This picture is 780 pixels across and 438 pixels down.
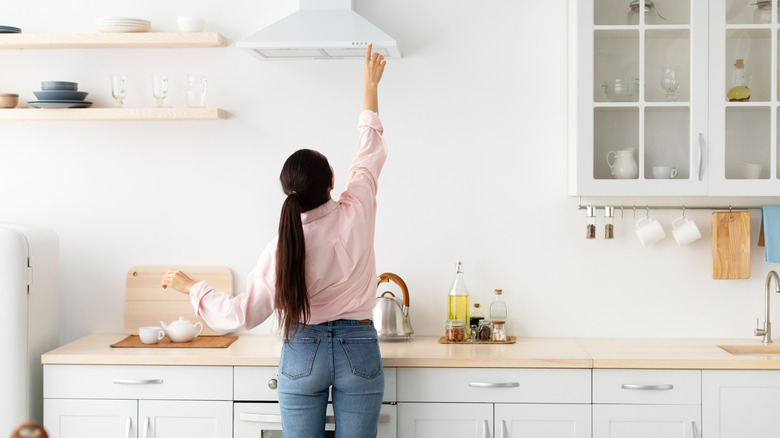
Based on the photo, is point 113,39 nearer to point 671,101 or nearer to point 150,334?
point 150,334

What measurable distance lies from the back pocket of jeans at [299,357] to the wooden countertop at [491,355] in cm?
29

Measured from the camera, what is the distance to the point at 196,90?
3004mm

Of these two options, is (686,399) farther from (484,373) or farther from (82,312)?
(82,312)

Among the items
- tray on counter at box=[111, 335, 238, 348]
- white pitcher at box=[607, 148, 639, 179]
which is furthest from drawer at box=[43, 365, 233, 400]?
white pitcher at box=[607, 148, 639, 179]

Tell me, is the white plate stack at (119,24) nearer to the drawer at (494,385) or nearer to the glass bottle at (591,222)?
the drawer at (494,385)

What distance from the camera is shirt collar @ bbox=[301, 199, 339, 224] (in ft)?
7.25

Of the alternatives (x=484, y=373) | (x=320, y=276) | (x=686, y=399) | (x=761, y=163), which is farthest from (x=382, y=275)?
(x=761, y=163)

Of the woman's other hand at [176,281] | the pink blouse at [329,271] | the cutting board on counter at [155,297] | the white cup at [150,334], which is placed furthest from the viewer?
the cutting board on counter at [155,297]

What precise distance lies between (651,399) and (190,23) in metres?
2.22

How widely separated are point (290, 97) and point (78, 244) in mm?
1091

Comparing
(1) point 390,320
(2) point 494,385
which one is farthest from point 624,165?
(1) point 390,320

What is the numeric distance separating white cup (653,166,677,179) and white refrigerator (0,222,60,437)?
2.32m

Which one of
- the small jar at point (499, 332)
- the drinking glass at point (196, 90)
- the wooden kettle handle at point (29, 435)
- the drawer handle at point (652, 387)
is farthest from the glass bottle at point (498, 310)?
the wooden kettle handle at point (29, 435)

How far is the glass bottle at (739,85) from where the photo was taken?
9.08 ft
